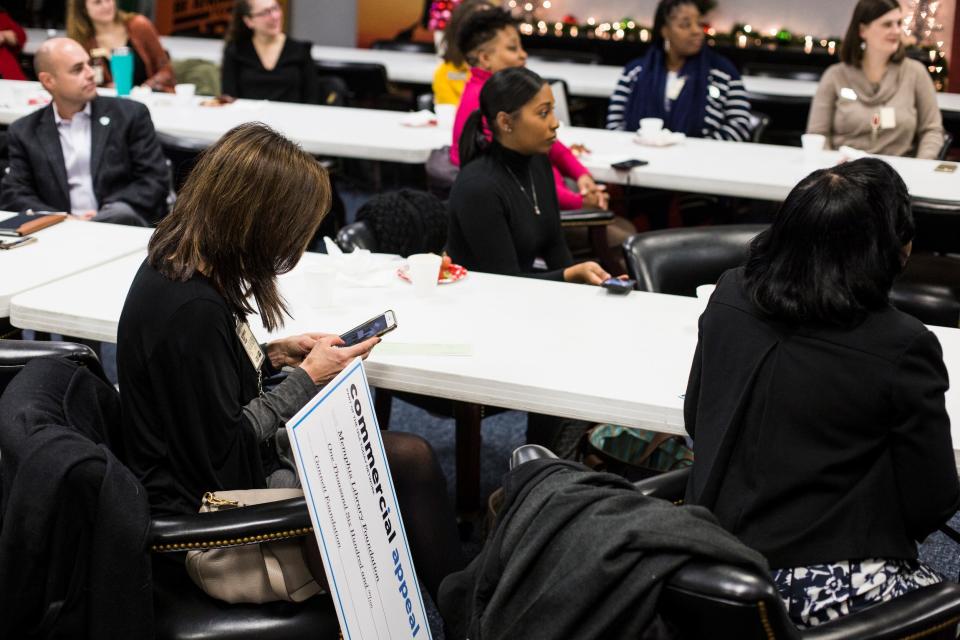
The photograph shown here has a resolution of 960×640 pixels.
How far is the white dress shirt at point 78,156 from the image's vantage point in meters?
4.03

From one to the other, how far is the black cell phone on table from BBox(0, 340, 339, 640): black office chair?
0.51 m

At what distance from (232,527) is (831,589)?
93 cm

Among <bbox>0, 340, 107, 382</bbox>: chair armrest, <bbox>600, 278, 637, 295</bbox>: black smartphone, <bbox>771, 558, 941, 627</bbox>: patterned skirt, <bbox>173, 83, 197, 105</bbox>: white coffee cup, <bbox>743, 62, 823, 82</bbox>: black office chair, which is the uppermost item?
<bbox>743, 62, 823, 82</bbox>: black office chair

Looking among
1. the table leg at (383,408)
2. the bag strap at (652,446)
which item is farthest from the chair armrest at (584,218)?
the bag strap at (652,446)

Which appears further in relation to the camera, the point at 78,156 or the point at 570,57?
the point at 570,57

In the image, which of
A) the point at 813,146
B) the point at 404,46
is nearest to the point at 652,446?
the point at 813,146

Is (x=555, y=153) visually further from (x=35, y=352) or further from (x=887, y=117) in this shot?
(x=35, y=352)

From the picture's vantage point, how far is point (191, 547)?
1746 millimetres

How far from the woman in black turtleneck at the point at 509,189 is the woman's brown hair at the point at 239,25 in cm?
300

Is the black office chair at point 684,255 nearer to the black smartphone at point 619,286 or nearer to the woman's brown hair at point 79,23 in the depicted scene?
the black smartphone at point 619,286

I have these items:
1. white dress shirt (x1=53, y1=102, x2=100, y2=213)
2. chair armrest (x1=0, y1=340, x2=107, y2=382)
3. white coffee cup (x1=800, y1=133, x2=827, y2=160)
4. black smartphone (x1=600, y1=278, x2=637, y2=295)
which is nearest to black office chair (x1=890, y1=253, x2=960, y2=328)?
white coffee cup (x1=800, y1=133, x2=827, y2=160)

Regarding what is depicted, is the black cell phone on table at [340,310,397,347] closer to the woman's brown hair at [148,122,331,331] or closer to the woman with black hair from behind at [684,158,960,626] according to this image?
the woman's brown hair at [148,122,331,331]

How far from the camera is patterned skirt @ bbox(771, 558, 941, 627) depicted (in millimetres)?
1720

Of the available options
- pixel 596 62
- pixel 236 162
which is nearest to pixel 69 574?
pixel 236 162
